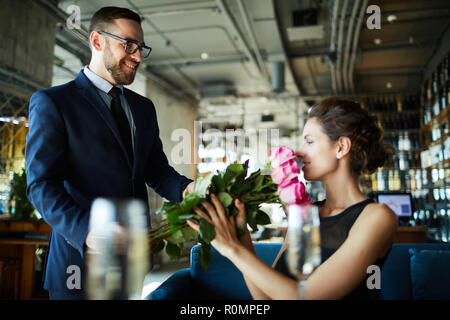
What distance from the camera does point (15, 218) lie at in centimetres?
421

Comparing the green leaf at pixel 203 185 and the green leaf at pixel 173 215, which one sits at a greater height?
the green leaf at pixel 203 185

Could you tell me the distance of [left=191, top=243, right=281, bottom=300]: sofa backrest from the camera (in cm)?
173

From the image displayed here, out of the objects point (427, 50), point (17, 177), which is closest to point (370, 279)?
point (17, 177)

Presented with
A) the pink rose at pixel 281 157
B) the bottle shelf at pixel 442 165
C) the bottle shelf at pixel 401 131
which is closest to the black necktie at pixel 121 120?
the pink rose at pixel 281 157

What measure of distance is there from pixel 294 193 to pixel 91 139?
657 millimetres

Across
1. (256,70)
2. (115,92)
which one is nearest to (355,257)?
(115,92)

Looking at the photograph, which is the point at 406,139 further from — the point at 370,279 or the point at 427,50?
the point at 370,279

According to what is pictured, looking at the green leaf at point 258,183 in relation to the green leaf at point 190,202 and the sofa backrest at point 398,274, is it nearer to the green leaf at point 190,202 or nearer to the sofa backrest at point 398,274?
the green leaf at point 190,202

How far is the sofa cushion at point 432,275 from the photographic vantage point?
1.80 meters

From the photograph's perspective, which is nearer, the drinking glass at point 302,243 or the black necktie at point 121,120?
the drinking glass at point 302,243

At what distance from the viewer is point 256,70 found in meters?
7.85

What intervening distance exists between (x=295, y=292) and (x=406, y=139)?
7.25 meters

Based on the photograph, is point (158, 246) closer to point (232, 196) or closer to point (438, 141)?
point (232, 196)

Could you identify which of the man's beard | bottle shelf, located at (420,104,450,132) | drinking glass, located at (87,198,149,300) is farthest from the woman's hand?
bottle shelf, located at (420,104,450,132)
